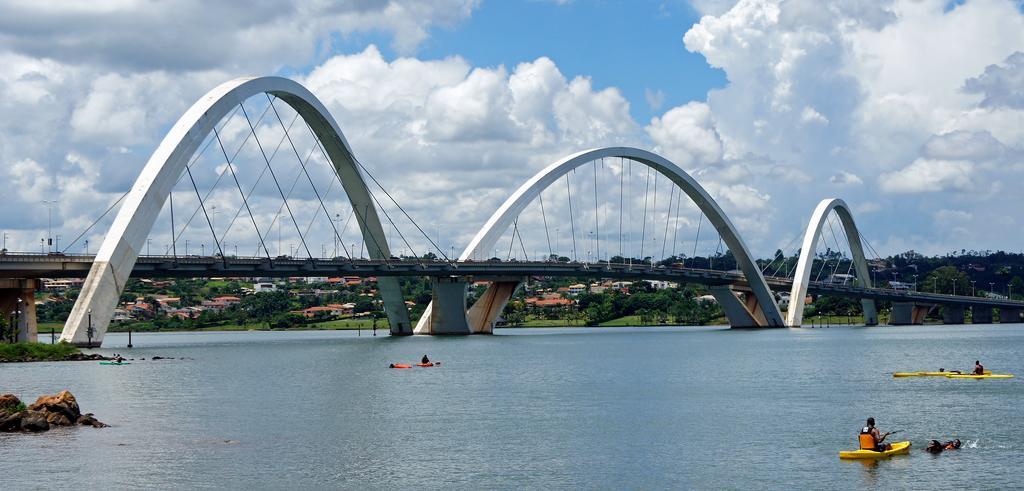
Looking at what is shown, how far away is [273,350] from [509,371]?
112ft

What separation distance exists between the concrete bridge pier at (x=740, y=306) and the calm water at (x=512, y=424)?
6405 cm

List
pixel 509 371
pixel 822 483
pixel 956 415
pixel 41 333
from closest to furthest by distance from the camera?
pixel 822 483
pixel 956 415
pixel 509 371
pixel 41 333

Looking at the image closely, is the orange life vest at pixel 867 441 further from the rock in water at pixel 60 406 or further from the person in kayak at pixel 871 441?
the rock in water at pixel 60 406

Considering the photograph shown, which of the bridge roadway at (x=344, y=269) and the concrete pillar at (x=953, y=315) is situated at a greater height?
the bridge roadway at (x=344, y=269)

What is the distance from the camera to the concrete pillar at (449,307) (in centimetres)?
11606

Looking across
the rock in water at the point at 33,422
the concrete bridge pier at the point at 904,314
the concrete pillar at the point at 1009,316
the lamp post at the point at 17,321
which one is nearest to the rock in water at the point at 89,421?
the rock in water at the point at 33,422

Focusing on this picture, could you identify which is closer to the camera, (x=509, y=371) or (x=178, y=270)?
(x=509, y=371)

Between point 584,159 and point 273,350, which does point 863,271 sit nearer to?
point 584,159

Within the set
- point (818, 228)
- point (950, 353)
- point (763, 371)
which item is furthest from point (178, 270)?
point (818, 228)

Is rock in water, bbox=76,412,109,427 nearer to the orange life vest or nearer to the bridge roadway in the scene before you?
the orange life vest

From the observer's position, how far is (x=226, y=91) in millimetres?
89375

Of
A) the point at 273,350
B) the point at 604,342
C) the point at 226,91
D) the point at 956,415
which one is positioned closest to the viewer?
the point at 956,415

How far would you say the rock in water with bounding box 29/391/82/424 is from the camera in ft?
145

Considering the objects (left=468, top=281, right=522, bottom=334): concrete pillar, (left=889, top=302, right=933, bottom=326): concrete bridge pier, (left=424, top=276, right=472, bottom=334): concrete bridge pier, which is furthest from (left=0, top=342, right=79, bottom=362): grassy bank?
(left=889, top=302, right=933, bottom=326): concrete bridge pier
